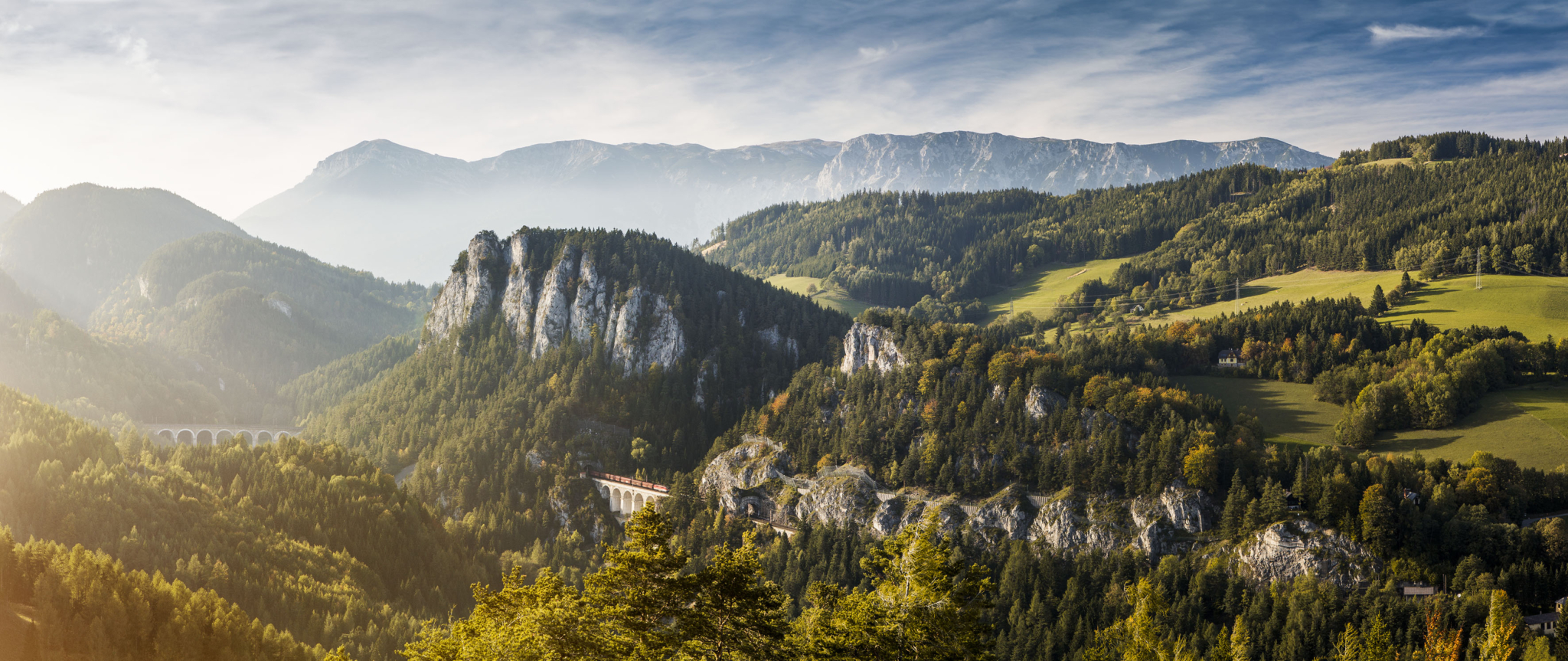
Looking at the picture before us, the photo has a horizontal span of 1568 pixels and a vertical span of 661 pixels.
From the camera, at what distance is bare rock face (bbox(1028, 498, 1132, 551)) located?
120m

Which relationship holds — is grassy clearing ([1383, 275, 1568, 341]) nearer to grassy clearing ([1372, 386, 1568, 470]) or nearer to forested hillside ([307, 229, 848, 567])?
grassy clearing ([1372, 386, 1568, 470])

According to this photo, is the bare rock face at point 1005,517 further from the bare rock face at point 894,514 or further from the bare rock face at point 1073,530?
the bare rock face at point 894,514

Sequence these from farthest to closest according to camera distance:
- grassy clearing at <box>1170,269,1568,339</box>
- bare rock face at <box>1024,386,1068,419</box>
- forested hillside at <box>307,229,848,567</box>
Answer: forested hillside at <box>307,229,848,567</box> < grassy clearing at <box>1170,269,1568,339</box> < bare rock face at <box>1024,386,1068,419</box>

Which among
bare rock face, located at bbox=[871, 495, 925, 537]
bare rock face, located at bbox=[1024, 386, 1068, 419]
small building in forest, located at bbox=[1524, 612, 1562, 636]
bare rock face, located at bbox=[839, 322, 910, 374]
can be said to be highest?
bare rock face, located at bbox=[839, 322, 910, 374]

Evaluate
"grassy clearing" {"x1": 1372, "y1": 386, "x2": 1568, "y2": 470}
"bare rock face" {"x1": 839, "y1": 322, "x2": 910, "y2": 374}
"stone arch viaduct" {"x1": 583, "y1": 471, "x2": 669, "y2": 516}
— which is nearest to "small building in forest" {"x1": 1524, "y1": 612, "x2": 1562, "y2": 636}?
"grassy clearing" {"x1": 1372, "y1": 386, "x2": 1568, "y2": 470}

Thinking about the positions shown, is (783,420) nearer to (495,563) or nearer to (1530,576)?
(495,563)

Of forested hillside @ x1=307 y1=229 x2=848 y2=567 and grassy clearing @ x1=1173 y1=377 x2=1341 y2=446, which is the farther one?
forested hillside @ x1=307 y1=229 x2=848 y2=567

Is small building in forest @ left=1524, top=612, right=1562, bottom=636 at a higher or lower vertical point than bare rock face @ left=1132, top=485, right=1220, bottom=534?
lower

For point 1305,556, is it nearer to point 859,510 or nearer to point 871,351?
point 859,510

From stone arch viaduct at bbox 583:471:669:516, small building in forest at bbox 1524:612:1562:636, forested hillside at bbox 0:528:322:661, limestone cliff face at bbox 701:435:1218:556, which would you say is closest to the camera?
forested hillside at bbox 0:528:322:661

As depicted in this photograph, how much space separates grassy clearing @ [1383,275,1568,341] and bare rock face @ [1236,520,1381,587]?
223ft

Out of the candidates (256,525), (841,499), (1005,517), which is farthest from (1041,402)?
(256,525)

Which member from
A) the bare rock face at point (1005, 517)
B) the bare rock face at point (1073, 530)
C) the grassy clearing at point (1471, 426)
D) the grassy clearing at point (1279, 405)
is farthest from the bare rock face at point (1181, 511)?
the grassy clearing at point (1279, 405)

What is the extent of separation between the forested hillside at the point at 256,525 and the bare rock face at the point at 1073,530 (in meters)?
79.1
